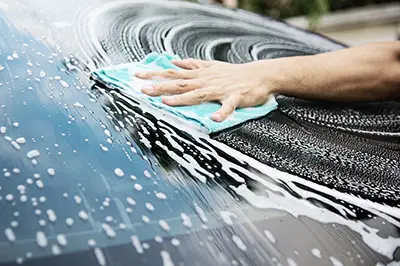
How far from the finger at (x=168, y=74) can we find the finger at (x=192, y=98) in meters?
0.08

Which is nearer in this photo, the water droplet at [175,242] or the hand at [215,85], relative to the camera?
the water droplet at [175,242]

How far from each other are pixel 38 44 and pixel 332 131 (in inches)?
30.8

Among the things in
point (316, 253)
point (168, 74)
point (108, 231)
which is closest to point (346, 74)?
point (168, 74)

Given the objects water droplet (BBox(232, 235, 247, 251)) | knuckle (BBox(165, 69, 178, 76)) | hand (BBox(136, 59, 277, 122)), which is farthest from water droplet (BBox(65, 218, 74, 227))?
knuckle (BBox(165, 69, 178, 76))

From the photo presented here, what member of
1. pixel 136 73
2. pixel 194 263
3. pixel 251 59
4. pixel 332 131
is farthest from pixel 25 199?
pixel 251 59

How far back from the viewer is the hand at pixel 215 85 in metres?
1.31

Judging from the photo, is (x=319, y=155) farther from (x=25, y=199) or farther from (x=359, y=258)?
(x=25, y=199)

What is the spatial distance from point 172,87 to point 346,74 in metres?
0.60

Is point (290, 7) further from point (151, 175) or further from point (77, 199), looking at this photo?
point (77, 199)

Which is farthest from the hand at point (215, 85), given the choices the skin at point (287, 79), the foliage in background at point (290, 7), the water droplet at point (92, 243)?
the foliage in background at point (290, 7)

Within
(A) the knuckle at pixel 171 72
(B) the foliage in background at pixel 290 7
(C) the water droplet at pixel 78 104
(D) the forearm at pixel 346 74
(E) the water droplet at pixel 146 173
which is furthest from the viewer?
(B) the foliage in background at pixel 290 7

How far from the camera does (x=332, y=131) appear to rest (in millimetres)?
1439

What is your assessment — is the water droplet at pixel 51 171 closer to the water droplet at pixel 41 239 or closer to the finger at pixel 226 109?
the water droplet at pixel 41 239

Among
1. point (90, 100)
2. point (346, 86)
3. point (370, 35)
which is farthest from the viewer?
point (370, 35)
